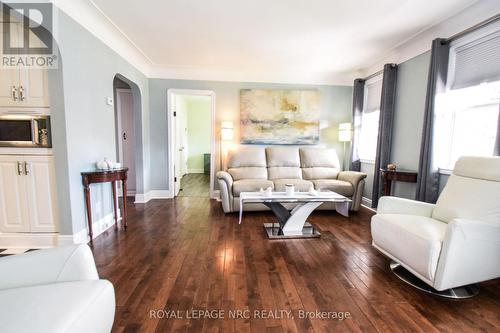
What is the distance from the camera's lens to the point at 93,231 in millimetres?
2574

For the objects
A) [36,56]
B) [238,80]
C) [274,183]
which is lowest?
[274,183]

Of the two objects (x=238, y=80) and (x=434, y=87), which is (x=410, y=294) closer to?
(x=434, y=87)

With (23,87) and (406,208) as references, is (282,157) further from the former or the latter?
(23,87)

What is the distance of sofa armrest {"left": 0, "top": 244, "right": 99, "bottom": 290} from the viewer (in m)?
1.01

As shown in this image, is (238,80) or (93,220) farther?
(238,80)

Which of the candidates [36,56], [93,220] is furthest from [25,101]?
[93,220]

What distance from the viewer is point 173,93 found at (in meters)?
4.23

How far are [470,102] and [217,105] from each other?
3626 millimetres

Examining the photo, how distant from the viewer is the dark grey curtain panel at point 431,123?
254cm

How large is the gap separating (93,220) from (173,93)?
262cm

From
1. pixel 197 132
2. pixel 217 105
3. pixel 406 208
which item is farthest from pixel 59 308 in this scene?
pixel 197 132

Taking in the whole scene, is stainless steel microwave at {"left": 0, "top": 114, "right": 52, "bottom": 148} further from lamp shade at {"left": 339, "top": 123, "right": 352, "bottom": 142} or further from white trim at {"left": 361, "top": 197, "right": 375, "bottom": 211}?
white trim at {"left": 361, "top": 197, "right": 375, "bottom": 211}

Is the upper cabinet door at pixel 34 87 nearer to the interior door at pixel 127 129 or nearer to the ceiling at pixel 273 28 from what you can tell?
the ceiling at pixel 273 28

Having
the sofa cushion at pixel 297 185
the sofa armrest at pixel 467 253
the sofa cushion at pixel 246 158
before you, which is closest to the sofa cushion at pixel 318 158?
the sofa cushion at pixel 297 185
